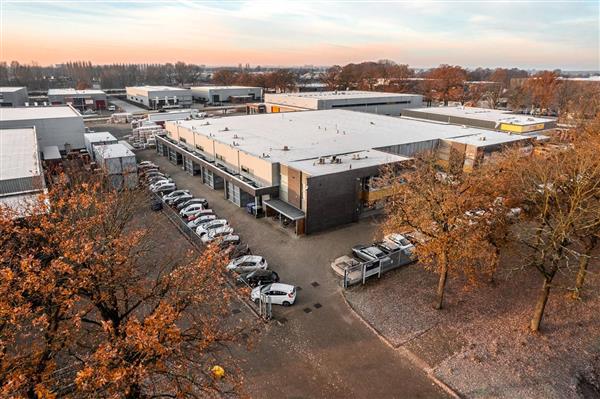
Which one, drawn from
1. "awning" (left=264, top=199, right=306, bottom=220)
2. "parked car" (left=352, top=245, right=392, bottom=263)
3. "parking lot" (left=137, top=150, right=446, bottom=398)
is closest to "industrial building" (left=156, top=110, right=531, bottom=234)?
"awning" (left=264, top=199, right=306, bottom=220)

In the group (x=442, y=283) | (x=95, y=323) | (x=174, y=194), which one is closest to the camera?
(x=95, y=323)

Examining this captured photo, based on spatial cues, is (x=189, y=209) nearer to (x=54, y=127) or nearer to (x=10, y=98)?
(x=54, y=127)

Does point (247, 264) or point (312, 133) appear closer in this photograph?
point (247, 264)

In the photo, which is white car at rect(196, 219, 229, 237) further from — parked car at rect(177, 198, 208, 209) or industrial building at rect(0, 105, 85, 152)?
industrial building at rect(0, 105, 85, 152)

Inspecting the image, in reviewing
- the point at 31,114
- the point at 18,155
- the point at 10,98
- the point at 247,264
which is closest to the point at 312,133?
the point at 247,264

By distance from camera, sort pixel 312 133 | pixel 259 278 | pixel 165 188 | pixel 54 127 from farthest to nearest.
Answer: pixel 54 127 → pixel 312 133 → pixel 165 188 → pixel 259 278

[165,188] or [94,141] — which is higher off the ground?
[94,141]

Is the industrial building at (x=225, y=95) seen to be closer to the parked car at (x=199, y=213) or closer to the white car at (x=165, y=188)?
the white car at (x=165, y=188)
